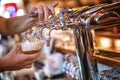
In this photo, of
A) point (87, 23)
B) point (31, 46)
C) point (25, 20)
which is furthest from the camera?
point (25, 20)

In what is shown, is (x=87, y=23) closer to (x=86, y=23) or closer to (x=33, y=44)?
(x=86, y=23)

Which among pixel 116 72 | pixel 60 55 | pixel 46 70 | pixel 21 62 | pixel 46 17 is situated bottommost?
pixel 46 70

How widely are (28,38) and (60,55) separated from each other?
95 cm

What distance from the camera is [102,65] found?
1.14 meters

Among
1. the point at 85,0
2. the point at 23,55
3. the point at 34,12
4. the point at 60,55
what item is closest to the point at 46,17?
the point at 34,12

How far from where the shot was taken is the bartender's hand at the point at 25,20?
2.97 ft

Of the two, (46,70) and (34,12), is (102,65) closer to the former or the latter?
(34,12)

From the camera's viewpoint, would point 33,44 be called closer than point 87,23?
No

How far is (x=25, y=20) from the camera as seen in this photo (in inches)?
Result: 42.4

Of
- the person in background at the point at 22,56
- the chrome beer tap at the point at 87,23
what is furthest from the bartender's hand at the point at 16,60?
the chrome beer tap at the point at 87,23

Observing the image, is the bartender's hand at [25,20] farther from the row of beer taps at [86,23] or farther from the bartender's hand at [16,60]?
the bartender's hand at [16,60]

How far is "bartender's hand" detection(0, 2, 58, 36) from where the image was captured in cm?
91

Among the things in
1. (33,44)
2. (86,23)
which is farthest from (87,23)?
(33,44)

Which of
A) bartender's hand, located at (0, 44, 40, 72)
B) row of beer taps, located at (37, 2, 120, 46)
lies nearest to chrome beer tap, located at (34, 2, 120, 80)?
row of beer taps, located at (37, 2, 120, 46)
